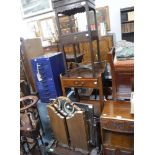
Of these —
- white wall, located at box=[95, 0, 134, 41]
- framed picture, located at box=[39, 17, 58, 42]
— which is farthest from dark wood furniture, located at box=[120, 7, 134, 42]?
framed picture, located at box=[39, 17, 58, 42]

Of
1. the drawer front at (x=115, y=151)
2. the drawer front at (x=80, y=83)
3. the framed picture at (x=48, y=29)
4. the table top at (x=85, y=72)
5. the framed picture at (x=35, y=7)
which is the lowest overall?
the drawer front at (x=115, y=151)

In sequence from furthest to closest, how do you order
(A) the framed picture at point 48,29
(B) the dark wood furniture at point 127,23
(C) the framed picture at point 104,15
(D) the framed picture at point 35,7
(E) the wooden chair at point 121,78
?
(A) the framed picture at point 48,29 → (D) the framed picture at point 35,7 → (C) the framed picture at point 104,15 → (B) the dark wood furniture at point 127,23 → (E) the wooden chair at point 121,78

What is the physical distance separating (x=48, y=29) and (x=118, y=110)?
11.1ft

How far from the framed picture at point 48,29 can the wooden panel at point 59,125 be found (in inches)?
113

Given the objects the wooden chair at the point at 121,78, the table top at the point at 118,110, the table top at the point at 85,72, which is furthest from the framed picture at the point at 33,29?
the table top at the point at 118,110

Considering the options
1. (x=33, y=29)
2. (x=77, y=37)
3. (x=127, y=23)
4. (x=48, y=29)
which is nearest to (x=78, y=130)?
(x=77, y=37)

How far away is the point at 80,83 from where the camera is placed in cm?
156

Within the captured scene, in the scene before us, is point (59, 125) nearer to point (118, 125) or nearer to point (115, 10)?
point (118, 125)

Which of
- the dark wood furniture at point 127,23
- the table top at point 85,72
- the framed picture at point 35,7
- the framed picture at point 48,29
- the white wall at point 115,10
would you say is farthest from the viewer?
the framed picture at point 48,29

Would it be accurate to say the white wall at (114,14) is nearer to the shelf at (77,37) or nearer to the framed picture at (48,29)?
the framed picture at (48,29)

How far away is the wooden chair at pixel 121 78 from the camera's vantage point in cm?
134

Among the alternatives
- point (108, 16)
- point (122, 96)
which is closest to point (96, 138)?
point (122, 96)
